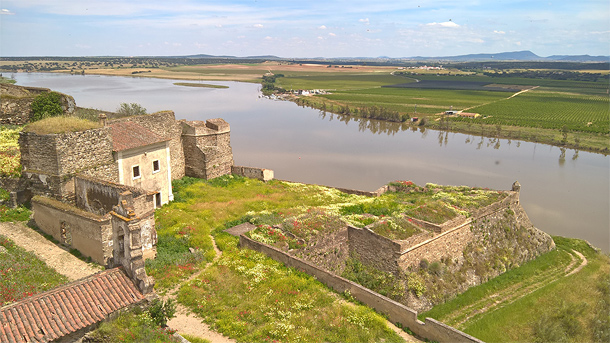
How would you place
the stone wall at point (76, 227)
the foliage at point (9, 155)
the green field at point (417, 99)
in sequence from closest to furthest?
the stone wall at point (76, 227) → the foliage at point (9, 155) → the green field at point (417, 99)

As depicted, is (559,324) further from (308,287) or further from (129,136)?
(129,136)

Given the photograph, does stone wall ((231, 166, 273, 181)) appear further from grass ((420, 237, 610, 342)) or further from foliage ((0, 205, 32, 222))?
grass ((420, 237, 610, 342))

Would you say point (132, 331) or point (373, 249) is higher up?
point (132, 331)

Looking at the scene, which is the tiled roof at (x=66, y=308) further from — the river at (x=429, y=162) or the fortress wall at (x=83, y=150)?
the river at (x=429, y=162)

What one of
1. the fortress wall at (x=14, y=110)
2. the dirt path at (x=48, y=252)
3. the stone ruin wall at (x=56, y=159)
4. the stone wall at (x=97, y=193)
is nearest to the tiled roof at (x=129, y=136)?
the stone ruin wall at (x=56, y=159)

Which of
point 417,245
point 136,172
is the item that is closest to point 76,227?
point 136,172

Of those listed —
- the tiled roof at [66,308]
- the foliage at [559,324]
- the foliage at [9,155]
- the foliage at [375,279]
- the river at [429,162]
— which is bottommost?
the river at [429,162]
